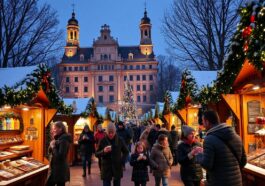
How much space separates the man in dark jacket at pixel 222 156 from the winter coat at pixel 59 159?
9.66 feet

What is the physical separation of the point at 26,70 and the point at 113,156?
4.84 meters

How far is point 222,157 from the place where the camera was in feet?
14.8

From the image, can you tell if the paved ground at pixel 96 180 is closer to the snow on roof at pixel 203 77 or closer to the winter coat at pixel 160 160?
the winter coat at pixel 160 160

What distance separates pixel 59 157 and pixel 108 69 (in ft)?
302

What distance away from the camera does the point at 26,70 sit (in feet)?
36.4

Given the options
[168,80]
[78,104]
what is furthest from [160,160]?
[168,80]

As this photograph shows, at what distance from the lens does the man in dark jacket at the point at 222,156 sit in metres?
4.51

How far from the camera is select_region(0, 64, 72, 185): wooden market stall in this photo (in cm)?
909

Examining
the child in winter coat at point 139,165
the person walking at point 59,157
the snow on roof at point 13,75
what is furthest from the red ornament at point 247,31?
the snow on roof at point 13,75

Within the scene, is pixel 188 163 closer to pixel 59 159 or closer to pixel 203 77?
pixel 59 159

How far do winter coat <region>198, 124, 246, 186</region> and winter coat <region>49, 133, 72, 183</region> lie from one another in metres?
2.98

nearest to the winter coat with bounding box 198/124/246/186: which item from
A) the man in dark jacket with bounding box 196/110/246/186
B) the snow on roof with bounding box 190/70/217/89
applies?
the man in dark jacket with bounding box 196/110/246/186

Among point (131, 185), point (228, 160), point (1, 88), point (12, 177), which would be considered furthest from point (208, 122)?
point (131, 185)

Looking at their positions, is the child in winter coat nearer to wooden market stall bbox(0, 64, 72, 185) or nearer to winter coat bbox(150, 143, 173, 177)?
winter coat bbox(150, 143, 173, 177)
